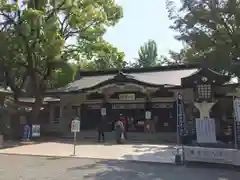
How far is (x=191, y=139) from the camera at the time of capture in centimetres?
1516

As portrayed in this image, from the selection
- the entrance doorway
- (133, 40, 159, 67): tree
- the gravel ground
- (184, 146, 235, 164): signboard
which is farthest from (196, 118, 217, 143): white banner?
(133, 40, 159, 67): tree

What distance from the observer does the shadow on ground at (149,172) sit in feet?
32.3

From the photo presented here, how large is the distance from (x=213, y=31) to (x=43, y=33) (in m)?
11.8

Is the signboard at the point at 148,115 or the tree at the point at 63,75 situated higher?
the tree at the point at 63,75

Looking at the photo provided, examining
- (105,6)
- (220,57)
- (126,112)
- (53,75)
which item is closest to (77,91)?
(53,75)

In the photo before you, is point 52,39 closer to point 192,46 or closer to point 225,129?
point 192,46

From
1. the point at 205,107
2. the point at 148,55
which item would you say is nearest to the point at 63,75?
the point at 205,107

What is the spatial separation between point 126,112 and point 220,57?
476 inches

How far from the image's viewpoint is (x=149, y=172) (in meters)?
10.7

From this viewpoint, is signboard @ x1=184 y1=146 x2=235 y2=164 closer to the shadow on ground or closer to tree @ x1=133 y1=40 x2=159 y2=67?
the shadow on ground

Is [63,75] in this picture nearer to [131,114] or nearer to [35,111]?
[35,111]

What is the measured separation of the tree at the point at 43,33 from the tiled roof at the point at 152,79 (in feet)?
8.04

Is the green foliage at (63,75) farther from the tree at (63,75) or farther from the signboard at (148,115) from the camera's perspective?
the signboard at (148,115)

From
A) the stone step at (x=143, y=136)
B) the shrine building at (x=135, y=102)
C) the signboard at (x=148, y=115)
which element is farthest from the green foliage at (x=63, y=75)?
the signboard at (x=148, y=115)
